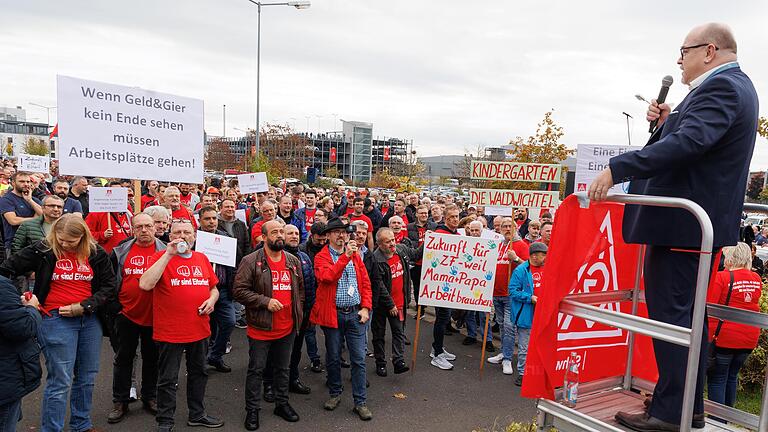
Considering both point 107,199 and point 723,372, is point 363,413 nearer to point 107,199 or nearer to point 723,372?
point 723,372

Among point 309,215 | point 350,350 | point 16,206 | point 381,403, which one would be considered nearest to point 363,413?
point 381,403

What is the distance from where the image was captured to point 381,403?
Result: 621 cm

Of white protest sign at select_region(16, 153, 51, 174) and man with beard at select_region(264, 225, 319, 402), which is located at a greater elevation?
white protest sign at select_region(16, 153, 51, 174)

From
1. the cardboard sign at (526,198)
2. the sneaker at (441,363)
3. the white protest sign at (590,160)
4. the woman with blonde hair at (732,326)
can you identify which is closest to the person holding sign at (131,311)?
the sneaker at (441,363)

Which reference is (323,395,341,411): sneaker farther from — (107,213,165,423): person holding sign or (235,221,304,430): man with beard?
(107,213,165,423): person holding sign

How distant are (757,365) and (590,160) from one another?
3857 mm

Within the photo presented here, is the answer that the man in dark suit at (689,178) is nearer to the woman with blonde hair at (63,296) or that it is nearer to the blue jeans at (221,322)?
the woman with blonde hair at (63,296)

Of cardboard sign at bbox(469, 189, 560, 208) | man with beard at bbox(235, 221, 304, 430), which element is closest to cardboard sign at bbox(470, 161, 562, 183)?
cardboard sign at bbox(469, 189, 560, 208)

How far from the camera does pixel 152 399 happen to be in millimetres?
5566

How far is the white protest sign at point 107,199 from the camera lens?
6.61m

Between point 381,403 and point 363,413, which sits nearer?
point 363,413

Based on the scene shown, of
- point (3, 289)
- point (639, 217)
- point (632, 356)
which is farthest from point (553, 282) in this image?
point (3, 289)

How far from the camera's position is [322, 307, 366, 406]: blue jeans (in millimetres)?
5824

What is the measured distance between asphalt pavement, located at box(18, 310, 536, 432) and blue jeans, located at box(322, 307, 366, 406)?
276mm
